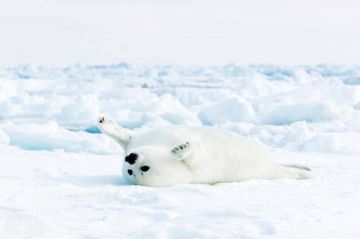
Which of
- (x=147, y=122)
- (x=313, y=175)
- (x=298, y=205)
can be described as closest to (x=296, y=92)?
(x=147, y=122)

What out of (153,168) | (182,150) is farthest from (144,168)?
(182,150)

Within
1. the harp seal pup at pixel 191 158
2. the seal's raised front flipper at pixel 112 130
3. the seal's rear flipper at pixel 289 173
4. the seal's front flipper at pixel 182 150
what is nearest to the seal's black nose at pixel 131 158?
the harp seal pup at pixel 191 158

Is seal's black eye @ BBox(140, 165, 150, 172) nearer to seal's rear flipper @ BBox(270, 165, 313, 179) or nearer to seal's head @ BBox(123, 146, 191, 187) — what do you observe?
seal's head @ BBox(123, 146, 191, 187)

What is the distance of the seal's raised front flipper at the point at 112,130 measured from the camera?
393 centimetres

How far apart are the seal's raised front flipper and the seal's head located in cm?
42

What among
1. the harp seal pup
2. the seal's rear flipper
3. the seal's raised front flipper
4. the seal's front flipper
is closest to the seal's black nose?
the harp seal pup

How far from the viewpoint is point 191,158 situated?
3590 millimetres

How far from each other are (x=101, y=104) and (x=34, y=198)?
16077 millimetres

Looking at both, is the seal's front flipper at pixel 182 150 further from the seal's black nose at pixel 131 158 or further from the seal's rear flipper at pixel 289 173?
the seal's rear flipper at pixel 289 173

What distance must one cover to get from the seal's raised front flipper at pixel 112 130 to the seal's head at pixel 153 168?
42 centimetres

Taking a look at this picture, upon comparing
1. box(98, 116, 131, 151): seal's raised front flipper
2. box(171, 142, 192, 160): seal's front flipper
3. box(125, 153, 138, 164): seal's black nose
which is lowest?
box(125, 153, 138, 164): seal's black nose

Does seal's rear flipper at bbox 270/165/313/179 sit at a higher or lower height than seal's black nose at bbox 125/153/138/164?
higher

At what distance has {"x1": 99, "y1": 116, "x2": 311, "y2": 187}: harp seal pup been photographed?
3479 millimetres

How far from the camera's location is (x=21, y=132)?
986cm
